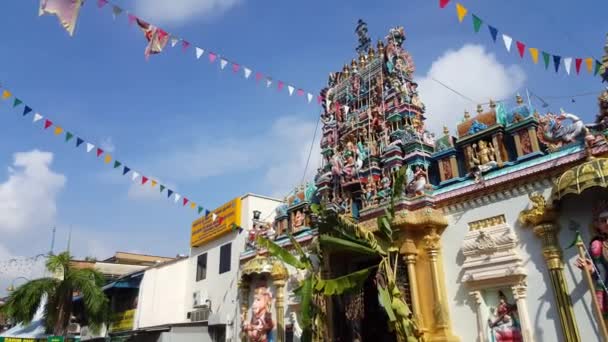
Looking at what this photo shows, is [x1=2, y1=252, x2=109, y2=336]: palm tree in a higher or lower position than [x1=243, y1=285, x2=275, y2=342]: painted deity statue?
higher

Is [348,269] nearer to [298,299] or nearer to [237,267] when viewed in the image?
[298,299]

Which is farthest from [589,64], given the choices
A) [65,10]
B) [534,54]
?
[65,10]

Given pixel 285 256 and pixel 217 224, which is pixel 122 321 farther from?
pixel 285 256

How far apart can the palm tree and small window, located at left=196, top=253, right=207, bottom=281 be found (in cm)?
482

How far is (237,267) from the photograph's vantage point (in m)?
20.6

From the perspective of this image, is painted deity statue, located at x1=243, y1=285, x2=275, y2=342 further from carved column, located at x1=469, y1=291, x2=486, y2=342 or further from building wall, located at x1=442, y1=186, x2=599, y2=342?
carved column, located at x1=469, y1=291, x2=486, y2=342

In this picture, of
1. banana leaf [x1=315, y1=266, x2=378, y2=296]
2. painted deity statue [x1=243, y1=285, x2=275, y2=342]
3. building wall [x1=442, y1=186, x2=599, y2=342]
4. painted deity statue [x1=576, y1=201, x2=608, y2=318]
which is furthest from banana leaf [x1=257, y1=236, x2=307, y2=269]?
painted deity statue [x1=576, y1=201, x2=608, y2=318]

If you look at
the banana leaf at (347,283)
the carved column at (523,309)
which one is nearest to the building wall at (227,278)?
the banana leaf at (347,283)

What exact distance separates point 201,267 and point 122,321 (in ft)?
22.7

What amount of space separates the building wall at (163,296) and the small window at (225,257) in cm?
376

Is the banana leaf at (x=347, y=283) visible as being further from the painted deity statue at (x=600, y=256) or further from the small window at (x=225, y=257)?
the small window at (x=225, y=257)

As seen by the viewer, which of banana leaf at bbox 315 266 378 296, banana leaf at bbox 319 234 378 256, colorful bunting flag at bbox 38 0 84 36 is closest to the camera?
colorful bunting flag at bbox 38 0 84 36

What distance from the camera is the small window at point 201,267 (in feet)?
76.0

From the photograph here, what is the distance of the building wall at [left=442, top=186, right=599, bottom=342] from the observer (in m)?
10.2
